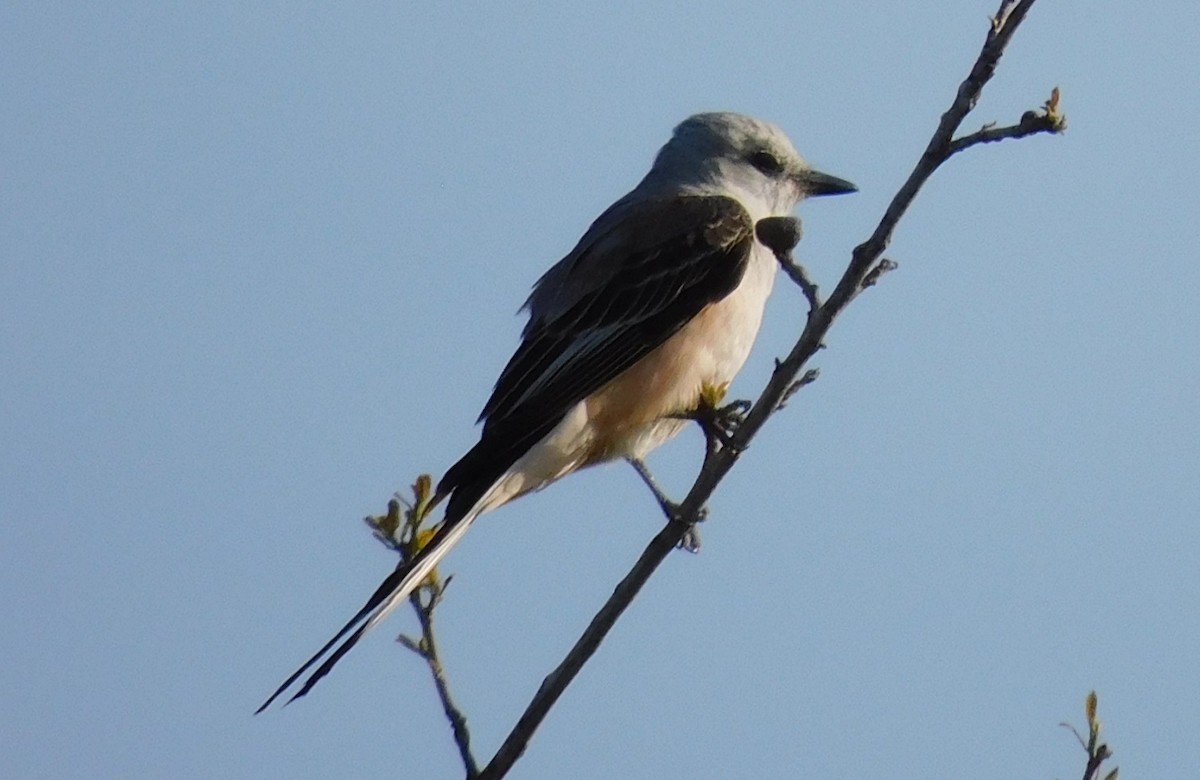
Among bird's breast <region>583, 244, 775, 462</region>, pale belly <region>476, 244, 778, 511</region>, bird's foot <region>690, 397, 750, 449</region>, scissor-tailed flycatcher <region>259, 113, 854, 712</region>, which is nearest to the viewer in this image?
bird's foot <region>690, 397, 750, 449</region>

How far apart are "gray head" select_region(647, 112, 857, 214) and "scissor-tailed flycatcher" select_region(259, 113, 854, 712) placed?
0.75 ft

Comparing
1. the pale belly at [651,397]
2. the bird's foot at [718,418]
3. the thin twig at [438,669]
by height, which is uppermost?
the pale belly at [651,397]

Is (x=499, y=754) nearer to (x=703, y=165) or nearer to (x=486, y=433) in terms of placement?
(x=486, y=433)

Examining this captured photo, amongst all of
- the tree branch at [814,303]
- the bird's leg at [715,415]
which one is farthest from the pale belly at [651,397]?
the tree branch at [814,303]

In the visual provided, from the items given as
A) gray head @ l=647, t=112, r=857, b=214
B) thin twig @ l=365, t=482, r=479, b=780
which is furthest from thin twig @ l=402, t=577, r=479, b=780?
gray head @ l=647, t=112, r=857, b=214

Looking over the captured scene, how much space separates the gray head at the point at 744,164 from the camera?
662 centimetres

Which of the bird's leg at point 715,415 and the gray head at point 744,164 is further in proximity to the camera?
the gray head at point 744,164

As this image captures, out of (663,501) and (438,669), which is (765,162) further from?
(438,669)

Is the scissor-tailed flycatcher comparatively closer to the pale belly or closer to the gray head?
the pale belly

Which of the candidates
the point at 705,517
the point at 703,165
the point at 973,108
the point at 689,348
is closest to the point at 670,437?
the point at 689,348

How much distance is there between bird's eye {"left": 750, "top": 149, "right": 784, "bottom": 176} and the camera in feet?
21.9

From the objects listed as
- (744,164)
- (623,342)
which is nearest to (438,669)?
(623,342)

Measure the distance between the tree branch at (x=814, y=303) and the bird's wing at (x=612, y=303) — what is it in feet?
4.54

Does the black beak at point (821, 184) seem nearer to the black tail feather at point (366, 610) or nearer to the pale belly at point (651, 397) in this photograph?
the pale belly at point (651, 397)
